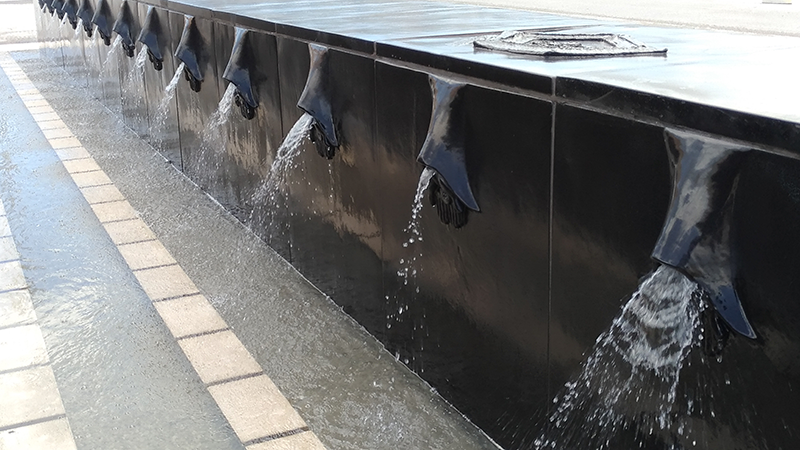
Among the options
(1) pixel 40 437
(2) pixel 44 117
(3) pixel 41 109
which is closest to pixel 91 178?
(2) pixel 44 117

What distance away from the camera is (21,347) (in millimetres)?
3480

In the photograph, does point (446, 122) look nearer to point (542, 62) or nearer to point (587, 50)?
point (542, 62)

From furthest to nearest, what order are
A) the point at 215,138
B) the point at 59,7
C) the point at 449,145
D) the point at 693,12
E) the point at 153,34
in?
the point at 693,12, the point at 59,7, the point at 153,34, the point at 215,138, the point at 449,145

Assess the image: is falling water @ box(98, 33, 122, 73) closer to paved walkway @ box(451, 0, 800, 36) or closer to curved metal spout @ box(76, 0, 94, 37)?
curved metal spout @ box(76, 0, 94, 37)

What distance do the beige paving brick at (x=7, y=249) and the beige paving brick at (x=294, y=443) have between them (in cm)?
238

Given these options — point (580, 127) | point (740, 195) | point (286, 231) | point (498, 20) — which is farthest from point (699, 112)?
point (286, 231)

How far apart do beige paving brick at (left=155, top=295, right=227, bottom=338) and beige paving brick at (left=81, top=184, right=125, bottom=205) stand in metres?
1.88

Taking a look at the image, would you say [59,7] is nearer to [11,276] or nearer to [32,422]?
[11,276]

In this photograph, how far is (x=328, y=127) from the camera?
359cm

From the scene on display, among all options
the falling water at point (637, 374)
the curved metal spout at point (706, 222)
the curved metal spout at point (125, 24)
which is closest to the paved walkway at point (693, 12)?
the curved metal spout at point (125, 24)

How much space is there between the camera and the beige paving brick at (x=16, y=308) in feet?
12.3

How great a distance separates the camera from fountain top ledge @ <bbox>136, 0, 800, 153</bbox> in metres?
1.81

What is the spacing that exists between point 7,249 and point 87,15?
4.69 m

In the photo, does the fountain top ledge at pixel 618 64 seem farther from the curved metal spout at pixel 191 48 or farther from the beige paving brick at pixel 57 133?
the beige paving brick at pixel 57 133
